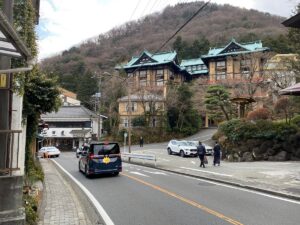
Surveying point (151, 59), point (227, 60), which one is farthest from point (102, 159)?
point (151, 59)

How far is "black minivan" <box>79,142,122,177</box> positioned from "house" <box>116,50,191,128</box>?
121 ft

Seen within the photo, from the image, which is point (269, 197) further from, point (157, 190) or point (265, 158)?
point (265, 158)

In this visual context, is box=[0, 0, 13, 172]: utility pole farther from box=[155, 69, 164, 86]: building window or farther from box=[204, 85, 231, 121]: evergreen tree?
box=[155, 69, 164, 86]: building window

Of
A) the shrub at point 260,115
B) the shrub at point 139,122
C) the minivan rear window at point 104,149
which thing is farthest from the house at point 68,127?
the minivan rear window at point 104,149

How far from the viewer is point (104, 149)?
59.9 feet

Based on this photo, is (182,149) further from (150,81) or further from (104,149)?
(150,81)

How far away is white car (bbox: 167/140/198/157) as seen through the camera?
108ft

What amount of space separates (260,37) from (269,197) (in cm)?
7429

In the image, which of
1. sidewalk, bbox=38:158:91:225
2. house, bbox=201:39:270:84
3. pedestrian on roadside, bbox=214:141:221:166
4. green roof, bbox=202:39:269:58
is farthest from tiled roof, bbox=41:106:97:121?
sidewalk, bbox=38:158:91:225

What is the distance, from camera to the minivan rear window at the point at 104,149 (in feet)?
59.4

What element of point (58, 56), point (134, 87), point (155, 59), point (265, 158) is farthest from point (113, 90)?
Answer: point (58, 56)

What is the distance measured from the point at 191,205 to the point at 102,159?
28.7 feet

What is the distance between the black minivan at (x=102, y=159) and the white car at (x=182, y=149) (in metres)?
15.6

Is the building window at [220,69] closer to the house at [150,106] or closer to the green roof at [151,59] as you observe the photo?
the green roof at [151,59]
